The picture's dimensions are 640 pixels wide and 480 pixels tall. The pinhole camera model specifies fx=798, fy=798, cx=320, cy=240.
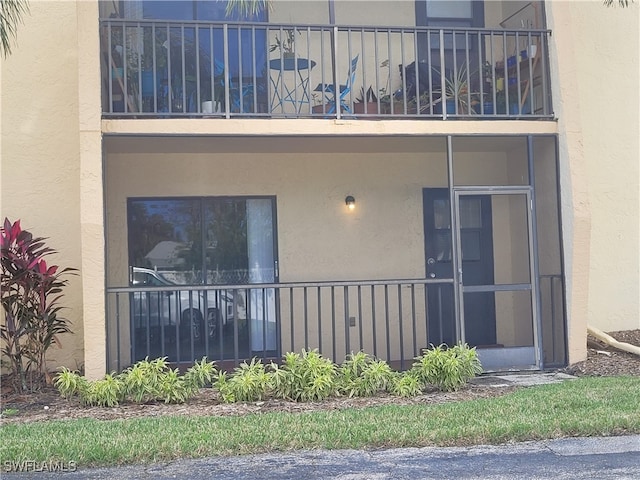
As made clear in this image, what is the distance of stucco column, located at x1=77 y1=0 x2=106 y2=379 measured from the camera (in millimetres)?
8133

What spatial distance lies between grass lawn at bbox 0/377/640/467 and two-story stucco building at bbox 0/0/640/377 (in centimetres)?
186

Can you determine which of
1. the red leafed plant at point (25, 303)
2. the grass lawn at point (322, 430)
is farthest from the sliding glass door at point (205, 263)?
the grass lawn at point (322, 430)

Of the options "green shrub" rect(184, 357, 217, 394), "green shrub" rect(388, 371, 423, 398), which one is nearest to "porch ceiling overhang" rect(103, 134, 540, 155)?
"green shrub" rect(184, 357, 217, 394)

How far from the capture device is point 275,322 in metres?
10.4

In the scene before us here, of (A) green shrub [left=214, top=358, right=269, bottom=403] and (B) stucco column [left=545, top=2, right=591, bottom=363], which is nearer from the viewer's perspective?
(A) green shrub [left=214, top=358, right=269, bottom=403]

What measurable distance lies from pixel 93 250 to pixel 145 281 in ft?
6.76

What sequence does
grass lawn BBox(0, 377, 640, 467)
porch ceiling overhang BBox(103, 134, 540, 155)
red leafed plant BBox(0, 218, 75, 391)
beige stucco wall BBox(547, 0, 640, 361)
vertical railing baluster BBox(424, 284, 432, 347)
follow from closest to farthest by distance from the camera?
grass lawn BBox(0, 377, 640, 467), red leafed plant BBox(0, 218, 75, 391), porch ceiling overhang BBox(103, 134, 540, 155), vertical railing baluster BBox(424, 284, 432, 347), beige stucco wall BBox(547, 0, 640, 361)

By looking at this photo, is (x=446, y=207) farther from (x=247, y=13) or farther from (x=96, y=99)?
(x=96, y=99)

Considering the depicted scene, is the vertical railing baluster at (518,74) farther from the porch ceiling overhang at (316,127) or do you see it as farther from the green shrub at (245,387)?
the green shrub at (245,387)

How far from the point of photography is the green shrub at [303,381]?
25.2 ft

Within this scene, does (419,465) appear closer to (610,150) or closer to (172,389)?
(172,389)

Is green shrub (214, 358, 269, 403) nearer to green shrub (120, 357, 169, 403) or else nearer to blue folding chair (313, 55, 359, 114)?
green shrub (120, 357, 169, 403)

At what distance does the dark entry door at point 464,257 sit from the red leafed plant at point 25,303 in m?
4.57

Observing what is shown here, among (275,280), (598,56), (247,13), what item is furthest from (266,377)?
(598,56)
